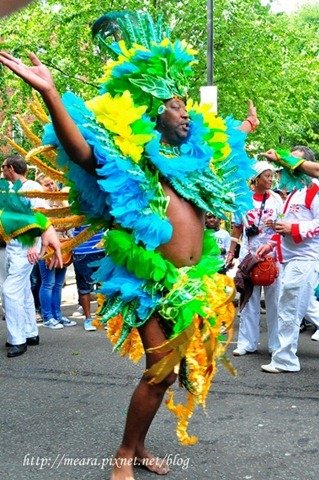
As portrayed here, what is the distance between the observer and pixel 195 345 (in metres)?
3.26

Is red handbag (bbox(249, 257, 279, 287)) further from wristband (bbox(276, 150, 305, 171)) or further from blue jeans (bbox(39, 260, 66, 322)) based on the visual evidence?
blue jeans (bbox(39, 260, 66, 322))

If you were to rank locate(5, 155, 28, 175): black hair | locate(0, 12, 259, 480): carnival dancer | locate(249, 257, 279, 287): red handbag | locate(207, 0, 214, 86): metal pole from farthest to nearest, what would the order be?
locate(207, 0, 214, 86): metal pole
locate(5, 155, 28, 175): black hair
locate(249, 257, 279, 287): red handbag
locate(0, 12, 259, 480): carnival dancer

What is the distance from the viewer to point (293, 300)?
5.29m

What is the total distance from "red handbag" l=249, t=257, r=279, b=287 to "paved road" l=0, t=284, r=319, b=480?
2.22 ft

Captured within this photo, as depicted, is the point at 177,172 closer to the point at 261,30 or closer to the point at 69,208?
the point at 69,208

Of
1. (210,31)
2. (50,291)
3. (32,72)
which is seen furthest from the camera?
(210,31)

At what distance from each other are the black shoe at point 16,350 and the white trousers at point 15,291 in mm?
37

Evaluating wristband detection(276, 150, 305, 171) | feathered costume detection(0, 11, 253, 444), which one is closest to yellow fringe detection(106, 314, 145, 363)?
feathered costume detection(0, 11, 253, 444)

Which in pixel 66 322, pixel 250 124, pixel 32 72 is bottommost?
pixel 66 322

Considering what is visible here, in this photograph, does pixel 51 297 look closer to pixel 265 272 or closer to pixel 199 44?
pixel 265 272

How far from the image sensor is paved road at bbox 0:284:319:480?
343cm

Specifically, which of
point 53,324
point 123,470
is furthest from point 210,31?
point 123,470

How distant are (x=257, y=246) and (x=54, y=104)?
146 inches

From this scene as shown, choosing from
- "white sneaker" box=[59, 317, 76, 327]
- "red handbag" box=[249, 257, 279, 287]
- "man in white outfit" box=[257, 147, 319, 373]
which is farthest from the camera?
"white sneaker" box=[59, 317, 76, 327]
